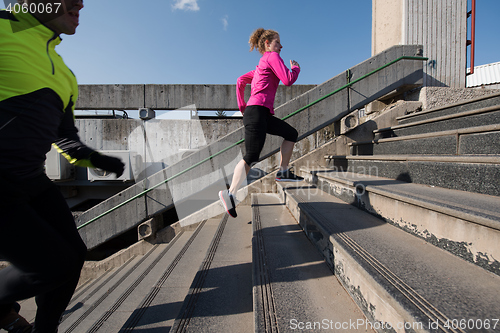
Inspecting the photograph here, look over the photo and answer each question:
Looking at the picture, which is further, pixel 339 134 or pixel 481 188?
pixel 339 134

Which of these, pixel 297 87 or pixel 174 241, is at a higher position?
pixel 297 87

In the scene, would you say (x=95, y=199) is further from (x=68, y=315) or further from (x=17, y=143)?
(x=17, y=143)

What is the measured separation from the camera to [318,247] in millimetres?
1644

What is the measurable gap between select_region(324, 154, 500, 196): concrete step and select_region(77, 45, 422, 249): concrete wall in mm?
1217

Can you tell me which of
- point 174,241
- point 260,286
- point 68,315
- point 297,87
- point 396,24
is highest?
point 396,24

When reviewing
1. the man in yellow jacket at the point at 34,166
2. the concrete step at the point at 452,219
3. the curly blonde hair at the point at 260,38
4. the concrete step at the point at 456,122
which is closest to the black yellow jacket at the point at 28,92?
the man in yellow jacket at the point at 34,166

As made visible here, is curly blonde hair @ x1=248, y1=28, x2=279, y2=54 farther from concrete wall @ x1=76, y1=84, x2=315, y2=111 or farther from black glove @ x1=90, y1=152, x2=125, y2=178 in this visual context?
concrete wall @ x1=76, y1=84, x2=315, y2=111

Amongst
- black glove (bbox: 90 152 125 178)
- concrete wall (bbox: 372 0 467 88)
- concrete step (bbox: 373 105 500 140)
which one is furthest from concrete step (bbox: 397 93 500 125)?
black glove (bbox: 90 152 125 178)

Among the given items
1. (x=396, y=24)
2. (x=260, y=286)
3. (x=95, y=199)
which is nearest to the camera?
(x=260, y=286)

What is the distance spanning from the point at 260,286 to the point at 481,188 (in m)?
1.60

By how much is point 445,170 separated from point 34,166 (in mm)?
2625

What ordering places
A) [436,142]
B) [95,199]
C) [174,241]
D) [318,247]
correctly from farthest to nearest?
[95,199] → [174,241] → [436,142] → [318,247]

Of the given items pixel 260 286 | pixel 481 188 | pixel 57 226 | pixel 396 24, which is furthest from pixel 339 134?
pixel 57 226

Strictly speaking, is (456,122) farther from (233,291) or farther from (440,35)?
(440,35)
